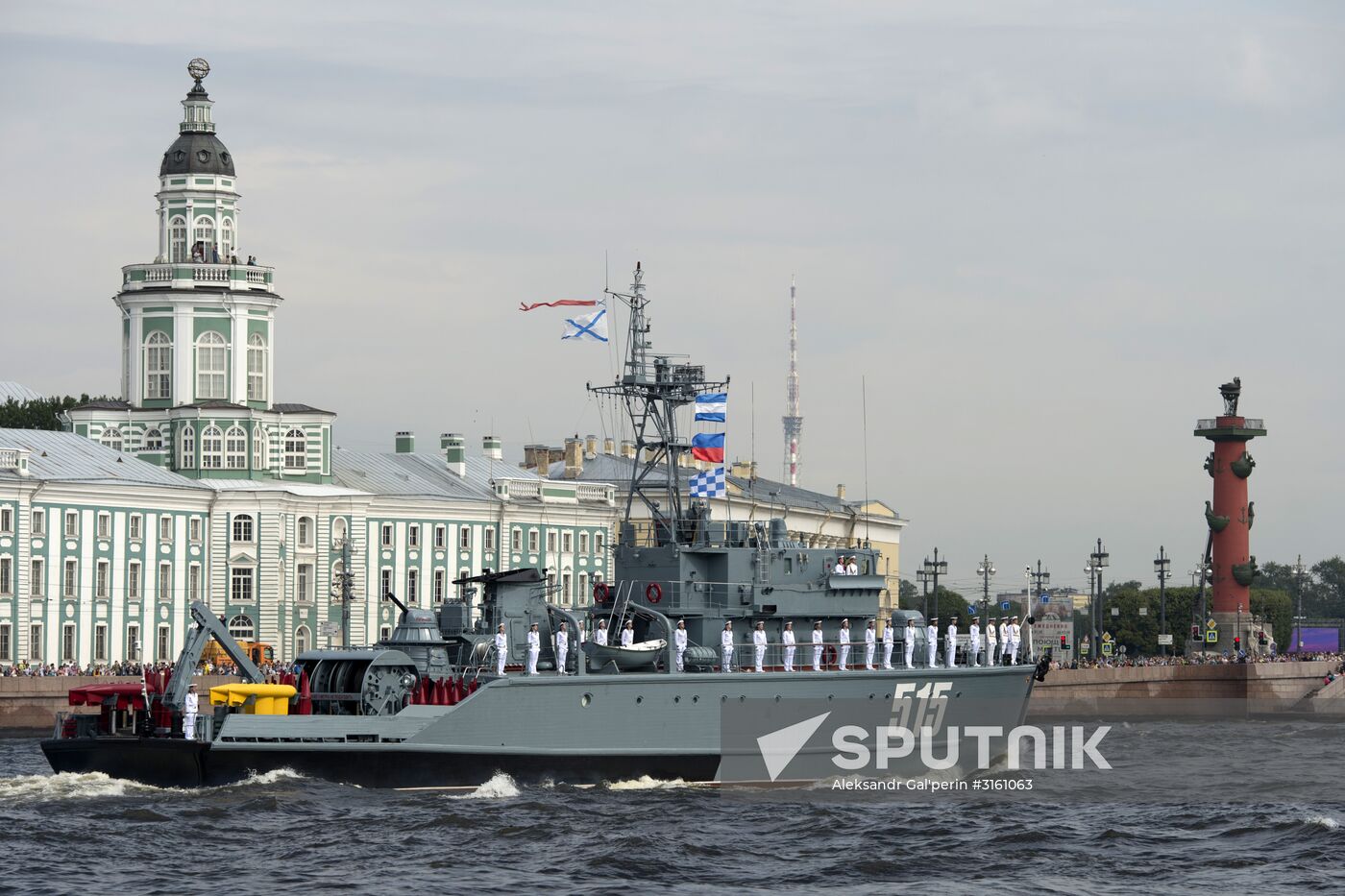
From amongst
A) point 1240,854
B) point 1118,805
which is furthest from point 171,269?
point 1240,854

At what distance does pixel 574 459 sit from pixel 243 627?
2739 centimetres

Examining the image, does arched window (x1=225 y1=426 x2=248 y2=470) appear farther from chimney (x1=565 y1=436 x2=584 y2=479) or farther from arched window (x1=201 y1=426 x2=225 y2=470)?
chimney (x1=565 y1=436 x2=584 y2=479)

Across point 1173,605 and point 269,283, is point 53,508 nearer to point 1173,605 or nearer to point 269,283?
point 269,283

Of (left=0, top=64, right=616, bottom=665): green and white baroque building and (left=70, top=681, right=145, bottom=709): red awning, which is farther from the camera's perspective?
(left=0, top=64, right=616, bottom=665): green and white baroque building

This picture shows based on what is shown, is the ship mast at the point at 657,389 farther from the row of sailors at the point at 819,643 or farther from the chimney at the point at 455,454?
the chimney at the point at 455,454

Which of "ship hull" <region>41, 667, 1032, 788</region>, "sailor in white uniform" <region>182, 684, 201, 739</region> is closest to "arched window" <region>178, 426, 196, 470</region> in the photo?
"ship hull" <region>41, 667, 1032, 788</region>

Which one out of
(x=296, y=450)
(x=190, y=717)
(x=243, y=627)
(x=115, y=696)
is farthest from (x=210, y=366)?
(x=190, y=717)

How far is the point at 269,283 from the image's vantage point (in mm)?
84750

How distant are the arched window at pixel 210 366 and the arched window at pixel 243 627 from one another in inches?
366

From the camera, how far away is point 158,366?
275 feet

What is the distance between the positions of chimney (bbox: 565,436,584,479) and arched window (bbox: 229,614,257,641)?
26.0 m

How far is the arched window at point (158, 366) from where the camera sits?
274 feet

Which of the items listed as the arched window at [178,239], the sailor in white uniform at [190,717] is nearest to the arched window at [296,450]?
the arched window at [178,239]

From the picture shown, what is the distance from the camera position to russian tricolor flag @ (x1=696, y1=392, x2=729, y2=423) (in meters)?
43.5
